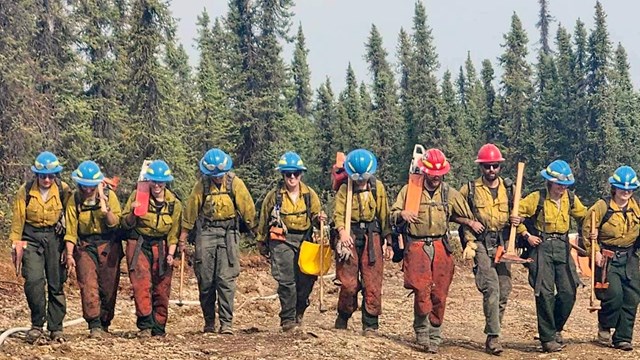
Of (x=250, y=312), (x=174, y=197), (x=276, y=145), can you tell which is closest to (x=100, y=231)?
(x=174, y=197)

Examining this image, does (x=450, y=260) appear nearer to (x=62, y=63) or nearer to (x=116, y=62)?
(x=62, y=63)

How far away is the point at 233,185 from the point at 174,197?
0.79 metres

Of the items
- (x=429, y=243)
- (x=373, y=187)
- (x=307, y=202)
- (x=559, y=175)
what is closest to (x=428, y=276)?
(x=429, y=243)

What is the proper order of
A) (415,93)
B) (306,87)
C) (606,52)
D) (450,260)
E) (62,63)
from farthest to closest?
(306,87) → (415,93) → (606,52) → (62,63) → (450,260)

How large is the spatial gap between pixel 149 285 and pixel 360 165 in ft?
9.97

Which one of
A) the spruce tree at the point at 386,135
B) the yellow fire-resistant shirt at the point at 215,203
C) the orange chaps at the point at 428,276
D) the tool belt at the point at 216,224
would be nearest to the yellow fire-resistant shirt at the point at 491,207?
the orange chaps at the point at 428,276

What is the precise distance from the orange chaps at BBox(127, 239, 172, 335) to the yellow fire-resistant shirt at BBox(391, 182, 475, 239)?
3003 millimetres

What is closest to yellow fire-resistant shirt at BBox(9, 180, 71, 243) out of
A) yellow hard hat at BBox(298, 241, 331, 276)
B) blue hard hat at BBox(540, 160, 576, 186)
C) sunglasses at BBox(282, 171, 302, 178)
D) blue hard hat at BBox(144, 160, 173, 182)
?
blue hard hat at BBox(144, 160, 173, 182)

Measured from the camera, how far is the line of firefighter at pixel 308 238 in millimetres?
10258

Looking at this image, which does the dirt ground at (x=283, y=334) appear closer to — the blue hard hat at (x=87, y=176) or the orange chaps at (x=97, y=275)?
the orange chaps at (x=97, y=275)

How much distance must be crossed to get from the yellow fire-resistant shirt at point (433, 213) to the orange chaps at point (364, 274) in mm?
544

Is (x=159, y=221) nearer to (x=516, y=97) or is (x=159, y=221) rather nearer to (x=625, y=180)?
(x=625, y=180)

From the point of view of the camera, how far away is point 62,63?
2933 centimetres

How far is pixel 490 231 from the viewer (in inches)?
412
